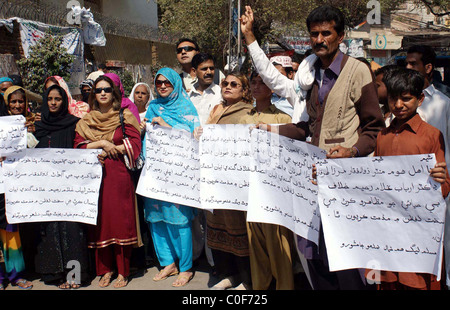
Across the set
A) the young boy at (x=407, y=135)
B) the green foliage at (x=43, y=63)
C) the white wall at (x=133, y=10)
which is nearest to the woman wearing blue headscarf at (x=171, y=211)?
the young boy at (x=407, y=135)

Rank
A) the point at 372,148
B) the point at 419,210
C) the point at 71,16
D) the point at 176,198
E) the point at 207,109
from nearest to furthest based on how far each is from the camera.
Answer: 1. the point at 419,210
2. the point at 372,148
3. the point at 176,198
4. the point at 207,109
5. the point at 71,16

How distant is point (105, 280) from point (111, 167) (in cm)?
109

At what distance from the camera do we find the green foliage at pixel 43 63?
921cm

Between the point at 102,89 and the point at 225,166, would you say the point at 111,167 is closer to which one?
the point at 102,89

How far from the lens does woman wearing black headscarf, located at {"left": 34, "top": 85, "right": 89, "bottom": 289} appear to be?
3.88m

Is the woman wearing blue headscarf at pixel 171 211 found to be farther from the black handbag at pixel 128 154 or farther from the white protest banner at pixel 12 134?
the white protest banner at pixel 12 134

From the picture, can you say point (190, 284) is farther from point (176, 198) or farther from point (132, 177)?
point (132, 177)

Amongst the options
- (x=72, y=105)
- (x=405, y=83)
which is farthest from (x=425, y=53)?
(x=72, y=105)

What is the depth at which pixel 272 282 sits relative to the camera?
12.6 feet

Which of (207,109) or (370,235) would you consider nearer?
(370,235)

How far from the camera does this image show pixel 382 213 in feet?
8.10

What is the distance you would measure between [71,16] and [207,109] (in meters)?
8.28

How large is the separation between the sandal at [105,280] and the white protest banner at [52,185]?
634mm

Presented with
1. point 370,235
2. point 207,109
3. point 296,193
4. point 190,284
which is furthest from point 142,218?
point 370,235
